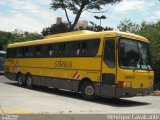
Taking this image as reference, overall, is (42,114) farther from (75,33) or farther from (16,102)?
(75,33)

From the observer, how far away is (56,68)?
67.8 ft

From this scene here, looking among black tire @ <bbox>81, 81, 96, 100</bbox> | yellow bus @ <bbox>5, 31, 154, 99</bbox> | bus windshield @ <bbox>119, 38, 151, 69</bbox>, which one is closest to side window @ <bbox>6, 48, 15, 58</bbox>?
yellow bus @ <bbox>5, 31, 154, 99</bbox>

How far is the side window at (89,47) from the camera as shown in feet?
57.2

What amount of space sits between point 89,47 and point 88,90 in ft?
6.51

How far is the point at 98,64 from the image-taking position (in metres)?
17.1

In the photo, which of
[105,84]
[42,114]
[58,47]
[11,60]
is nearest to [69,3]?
[11,60]

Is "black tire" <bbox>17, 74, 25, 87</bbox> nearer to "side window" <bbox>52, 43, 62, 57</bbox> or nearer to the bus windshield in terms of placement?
"side window" <bbox>52, 43, 62, 57</bbox>

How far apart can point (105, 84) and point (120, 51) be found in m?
1.57

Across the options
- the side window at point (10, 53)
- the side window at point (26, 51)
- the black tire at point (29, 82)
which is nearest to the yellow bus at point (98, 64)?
the black tire at point (29, 82)

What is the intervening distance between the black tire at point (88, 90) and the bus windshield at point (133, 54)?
2133mm

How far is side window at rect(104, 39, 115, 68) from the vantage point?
53.4 ft

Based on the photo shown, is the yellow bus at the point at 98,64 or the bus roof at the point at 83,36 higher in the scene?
the bus roof at the point at 83,36

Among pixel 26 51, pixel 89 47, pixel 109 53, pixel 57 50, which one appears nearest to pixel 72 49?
pixel 89 47

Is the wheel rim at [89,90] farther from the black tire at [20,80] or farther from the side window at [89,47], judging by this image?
the black tire at [20,80]
